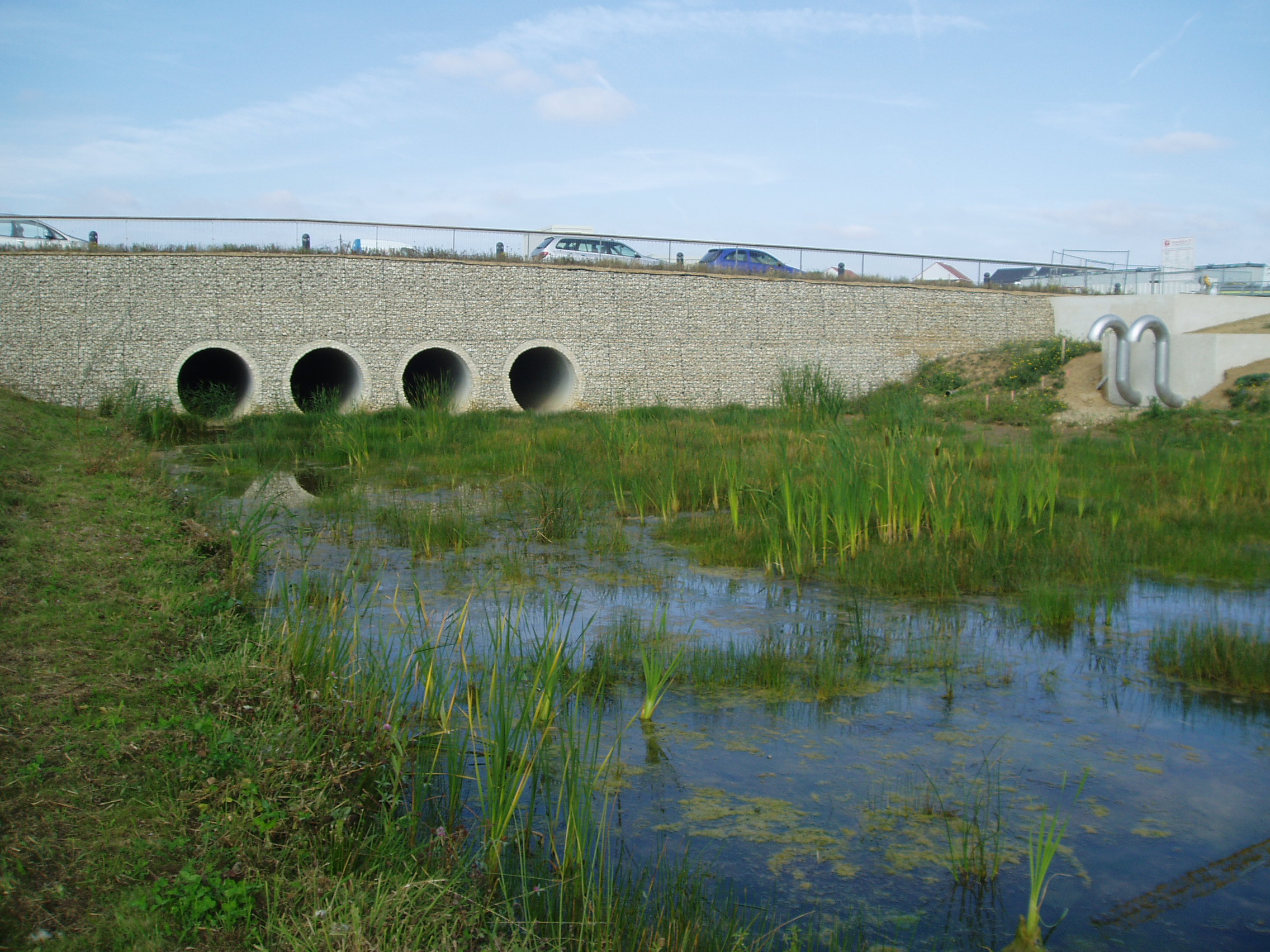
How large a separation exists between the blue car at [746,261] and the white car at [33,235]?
12844 millimetres

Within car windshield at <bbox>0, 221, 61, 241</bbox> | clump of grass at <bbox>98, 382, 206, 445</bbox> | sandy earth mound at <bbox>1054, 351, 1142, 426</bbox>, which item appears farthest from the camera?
car windshield at <bbox>0, 221, 61, 241</bbox>

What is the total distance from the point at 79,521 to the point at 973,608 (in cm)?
579

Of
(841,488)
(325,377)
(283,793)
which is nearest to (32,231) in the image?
(325,377)

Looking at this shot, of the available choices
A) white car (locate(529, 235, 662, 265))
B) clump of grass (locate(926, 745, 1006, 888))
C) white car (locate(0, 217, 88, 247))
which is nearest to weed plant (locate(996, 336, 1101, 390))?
white car (locate(529, 235, 662, 265))

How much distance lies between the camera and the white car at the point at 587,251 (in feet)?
68.2

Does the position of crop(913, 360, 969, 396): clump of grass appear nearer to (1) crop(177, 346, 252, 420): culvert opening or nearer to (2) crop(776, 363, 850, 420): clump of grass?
(2) crop(776, 363, 850, 420): clump of grass

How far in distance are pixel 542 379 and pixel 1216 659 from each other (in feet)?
60.6

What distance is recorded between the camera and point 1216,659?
15.7 feet

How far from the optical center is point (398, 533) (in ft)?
26.4

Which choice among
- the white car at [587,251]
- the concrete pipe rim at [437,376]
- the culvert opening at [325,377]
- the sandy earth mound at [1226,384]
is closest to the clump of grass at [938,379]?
the sandy earth mound at [1226,384]

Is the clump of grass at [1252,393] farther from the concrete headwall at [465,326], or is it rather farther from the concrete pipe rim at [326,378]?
the concrete pipe rim at [326,378]

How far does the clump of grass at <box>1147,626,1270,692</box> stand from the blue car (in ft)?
58.5

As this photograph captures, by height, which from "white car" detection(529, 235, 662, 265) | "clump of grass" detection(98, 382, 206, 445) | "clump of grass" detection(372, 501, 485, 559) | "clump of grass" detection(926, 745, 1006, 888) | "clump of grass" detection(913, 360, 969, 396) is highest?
"white car" detection(529, 235, 662, 265)

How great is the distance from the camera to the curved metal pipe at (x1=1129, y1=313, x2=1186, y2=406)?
1666 centimetres
